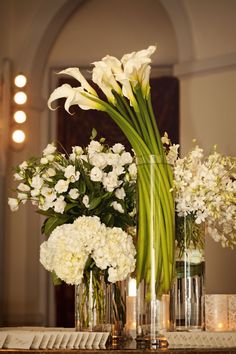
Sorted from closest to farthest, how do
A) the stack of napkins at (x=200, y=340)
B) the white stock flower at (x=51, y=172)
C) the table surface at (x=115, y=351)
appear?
the table surface at (x=115, y=351), the stack of napkins at (x=200, y=340), the white stock flower at (x=51, y=172)

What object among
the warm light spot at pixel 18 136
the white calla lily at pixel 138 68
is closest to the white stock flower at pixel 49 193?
the white calla lily at pixel 138 68

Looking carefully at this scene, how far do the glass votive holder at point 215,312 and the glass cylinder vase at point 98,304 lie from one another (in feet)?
0.80

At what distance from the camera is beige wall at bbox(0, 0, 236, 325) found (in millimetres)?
4949

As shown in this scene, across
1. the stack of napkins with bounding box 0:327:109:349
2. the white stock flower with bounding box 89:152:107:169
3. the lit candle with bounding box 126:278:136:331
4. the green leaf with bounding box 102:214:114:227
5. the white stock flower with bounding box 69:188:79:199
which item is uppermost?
the white stock flower with bounding box 89:152:107:169

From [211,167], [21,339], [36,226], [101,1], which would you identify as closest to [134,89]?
[211,167]

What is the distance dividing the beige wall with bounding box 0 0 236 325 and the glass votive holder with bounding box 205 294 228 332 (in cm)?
272

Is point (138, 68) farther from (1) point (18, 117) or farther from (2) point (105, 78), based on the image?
(1) point (18, 117)

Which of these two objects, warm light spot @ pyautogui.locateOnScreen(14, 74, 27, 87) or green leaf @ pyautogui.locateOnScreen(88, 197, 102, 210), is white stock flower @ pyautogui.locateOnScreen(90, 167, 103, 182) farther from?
warm light spot @ pyautogui.locateOnScreen(14, 74, 27, 87)

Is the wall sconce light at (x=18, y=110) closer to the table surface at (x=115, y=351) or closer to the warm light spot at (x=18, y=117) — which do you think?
the warm light spot at (x=18, y=117)

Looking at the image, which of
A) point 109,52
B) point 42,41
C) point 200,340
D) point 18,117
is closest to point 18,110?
point 18,117

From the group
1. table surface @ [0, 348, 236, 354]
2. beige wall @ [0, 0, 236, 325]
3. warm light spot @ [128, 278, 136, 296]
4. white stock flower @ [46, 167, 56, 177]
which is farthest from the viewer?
beige wall @ [0, 0, 236, 325]

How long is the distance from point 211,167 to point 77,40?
3738 mm

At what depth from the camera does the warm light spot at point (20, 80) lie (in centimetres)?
527

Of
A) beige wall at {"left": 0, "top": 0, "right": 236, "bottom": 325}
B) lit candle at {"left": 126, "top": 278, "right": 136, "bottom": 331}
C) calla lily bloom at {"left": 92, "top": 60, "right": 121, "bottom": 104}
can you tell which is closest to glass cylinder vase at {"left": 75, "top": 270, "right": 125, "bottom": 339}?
lit candle at {"left": 126, "top": 278, "right": 136, "bottom": 331}
